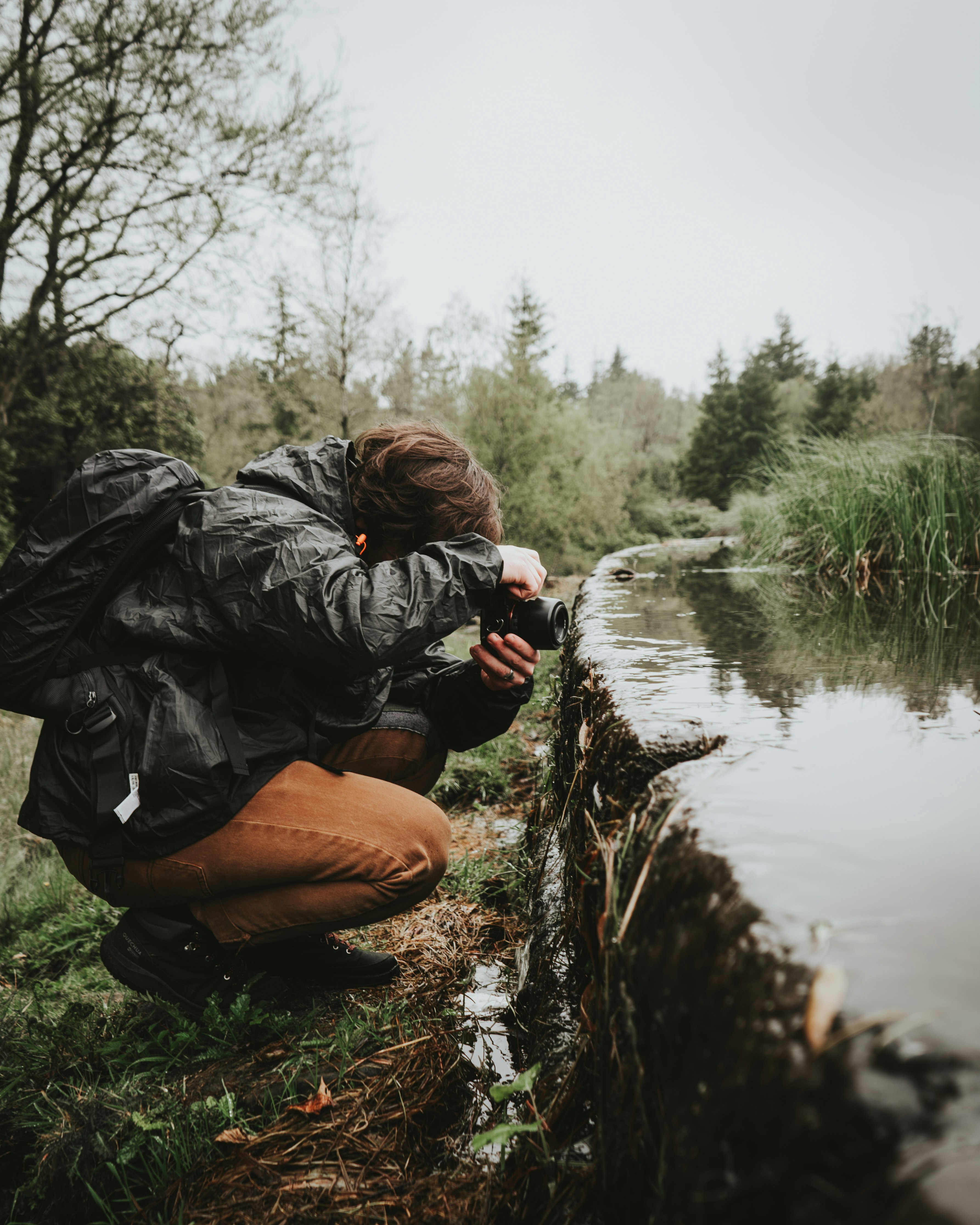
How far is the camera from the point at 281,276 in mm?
15758

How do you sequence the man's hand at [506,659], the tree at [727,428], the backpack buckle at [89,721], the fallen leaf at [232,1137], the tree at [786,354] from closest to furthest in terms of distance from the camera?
1. the fallen leaf at [232,1137]
2. the backpack buckle at [89,721]
3. the man's hand at [506,659]
4. the tree at [727,428]
5. the tree at [786,354]

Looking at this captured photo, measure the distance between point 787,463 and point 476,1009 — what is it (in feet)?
26.0

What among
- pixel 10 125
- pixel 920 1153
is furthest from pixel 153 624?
pixel 10 125

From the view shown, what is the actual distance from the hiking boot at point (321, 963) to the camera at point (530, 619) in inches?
33.2

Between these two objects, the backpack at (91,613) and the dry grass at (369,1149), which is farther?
the backpack at (91,613)

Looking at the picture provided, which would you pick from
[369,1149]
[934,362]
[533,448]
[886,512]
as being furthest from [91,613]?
[934,362]

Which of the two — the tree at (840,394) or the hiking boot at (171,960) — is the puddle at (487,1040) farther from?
the tree at (840,394)

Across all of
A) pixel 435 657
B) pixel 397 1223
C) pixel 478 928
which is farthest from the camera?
pixel 435 657

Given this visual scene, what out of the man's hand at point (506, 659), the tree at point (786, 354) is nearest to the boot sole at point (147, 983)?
the man's hand at point (506, 659)

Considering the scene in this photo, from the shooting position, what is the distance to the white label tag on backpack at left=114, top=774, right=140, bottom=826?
4.62ft

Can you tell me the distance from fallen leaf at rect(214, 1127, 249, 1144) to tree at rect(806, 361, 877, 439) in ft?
83.3

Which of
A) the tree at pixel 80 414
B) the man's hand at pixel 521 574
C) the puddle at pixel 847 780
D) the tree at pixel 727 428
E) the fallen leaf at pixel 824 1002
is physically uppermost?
the tree at pixel 727 428

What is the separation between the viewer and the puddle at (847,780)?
1.86ft

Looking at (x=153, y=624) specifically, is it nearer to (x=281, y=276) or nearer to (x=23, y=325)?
(x=23, y=325)
